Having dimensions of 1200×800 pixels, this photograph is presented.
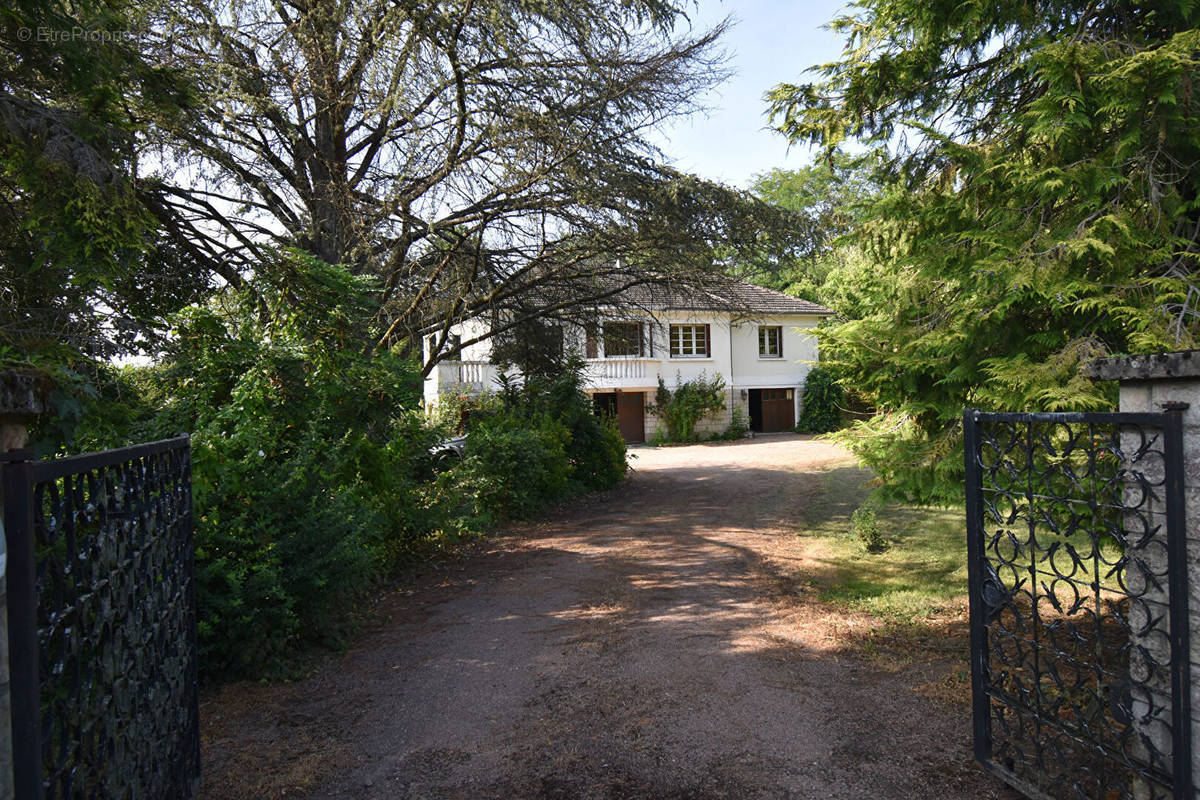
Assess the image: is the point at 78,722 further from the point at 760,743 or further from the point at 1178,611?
the point at 1178,611

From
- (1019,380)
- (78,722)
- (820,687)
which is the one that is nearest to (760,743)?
(820,687)

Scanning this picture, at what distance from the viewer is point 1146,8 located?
17.1ft

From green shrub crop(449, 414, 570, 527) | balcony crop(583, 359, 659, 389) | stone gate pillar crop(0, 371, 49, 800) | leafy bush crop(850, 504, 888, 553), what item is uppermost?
balcony crop(583, 359, 659, 389)

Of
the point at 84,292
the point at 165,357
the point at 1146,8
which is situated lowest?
the point at 165,357

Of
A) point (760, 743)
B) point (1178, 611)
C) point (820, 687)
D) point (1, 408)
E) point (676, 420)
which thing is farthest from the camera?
point (676, 420)

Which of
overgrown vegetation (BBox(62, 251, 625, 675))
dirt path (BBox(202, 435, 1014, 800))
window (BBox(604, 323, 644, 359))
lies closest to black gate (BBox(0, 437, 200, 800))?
dirt path (BBox(202, 435, 1014, 800))

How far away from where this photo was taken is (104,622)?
2502 mm

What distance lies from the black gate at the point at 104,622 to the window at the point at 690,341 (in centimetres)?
2764

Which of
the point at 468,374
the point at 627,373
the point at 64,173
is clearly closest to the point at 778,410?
the point at 627,373

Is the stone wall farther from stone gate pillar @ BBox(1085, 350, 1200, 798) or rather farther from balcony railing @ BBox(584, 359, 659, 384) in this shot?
stone gate pillar @ BBox(1085, 350, 1200, 798)

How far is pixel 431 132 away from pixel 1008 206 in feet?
27.9

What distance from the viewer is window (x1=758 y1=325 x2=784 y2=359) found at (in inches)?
1286

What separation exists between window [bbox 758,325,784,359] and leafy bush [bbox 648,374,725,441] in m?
3.14

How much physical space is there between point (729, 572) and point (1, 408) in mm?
7733
